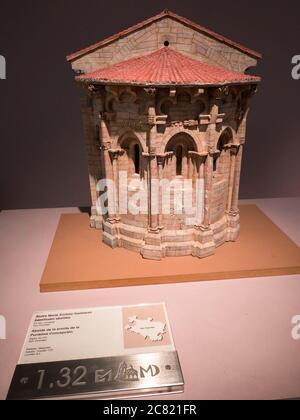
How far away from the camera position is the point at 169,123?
1052cm

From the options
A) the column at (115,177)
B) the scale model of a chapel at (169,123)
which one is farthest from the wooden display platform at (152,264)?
the column at (115,177)

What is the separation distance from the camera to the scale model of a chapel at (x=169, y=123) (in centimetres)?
1013

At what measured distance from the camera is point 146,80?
948 cm

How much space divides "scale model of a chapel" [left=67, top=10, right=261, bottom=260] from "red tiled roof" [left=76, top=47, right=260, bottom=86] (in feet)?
0.10

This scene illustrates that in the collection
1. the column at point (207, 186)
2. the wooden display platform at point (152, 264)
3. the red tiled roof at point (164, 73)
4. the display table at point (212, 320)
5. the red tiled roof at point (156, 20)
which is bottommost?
the display table at point (212, 320)

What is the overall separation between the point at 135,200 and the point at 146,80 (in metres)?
4.03

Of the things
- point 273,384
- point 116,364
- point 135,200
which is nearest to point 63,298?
point 116,364

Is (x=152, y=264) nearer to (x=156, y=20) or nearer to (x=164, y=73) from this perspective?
(x=164, y=73)

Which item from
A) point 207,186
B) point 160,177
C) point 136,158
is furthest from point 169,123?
point 207,186

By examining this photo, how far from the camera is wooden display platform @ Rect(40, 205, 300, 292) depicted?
34.9 ft

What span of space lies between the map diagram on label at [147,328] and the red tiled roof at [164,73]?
6380mm

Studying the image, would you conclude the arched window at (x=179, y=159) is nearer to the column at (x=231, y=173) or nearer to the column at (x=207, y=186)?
the column at (x=207, y=186)

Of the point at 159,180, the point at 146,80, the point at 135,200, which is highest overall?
the point at 146,80
